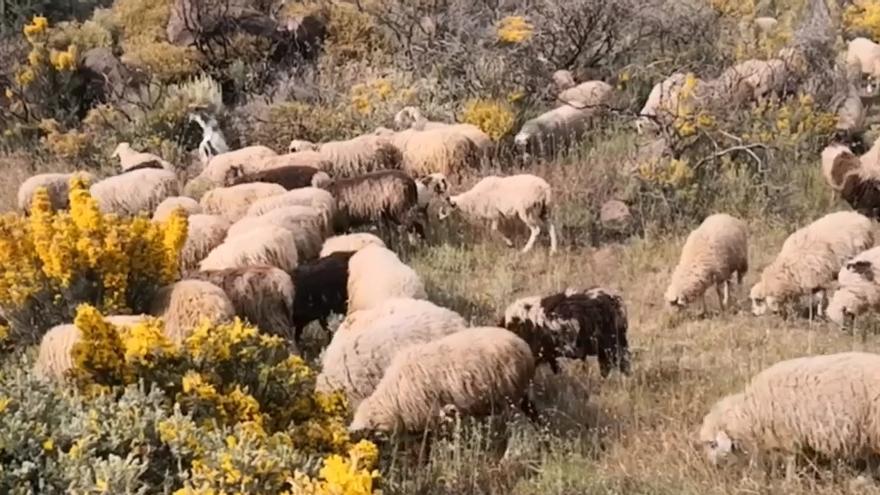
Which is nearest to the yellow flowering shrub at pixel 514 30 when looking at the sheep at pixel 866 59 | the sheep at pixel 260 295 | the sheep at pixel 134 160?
the sheep at pixel 866 59

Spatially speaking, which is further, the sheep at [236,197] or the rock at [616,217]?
the rock at [616,217]

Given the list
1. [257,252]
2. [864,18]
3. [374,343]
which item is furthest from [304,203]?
[864,18]

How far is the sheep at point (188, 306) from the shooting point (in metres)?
6.08

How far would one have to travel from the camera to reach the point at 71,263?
6168mm

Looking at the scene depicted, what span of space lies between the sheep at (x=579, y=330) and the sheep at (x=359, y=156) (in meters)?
4.82

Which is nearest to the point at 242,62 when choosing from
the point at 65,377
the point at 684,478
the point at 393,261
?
the point at 393,261

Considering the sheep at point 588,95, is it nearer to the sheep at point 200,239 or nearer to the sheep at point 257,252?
the sheep at point 200,239

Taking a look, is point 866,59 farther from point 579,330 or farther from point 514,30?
point 579,330

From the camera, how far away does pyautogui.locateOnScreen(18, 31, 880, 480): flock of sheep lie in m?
4.81

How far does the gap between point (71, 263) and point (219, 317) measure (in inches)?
39.5

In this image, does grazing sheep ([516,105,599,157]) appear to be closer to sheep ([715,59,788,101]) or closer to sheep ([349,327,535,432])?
sheep ([715,59,788,101])

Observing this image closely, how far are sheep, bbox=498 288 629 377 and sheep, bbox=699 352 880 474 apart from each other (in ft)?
4.19

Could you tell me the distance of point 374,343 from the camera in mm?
5699

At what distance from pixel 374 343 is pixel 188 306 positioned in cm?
131
